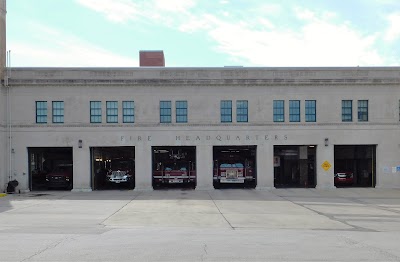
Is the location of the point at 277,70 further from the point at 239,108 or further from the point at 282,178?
the point at 282,178

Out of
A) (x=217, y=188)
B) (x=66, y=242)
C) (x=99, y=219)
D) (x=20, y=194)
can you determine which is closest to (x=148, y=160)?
(x=217, y=188)

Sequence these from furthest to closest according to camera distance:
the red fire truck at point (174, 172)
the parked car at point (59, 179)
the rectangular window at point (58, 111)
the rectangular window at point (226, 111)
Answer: the parked car at point (59, 179), the red fire truck at point (174, 172), the rectangular window at point (226, 111), the rectangular window at point (58, 111)

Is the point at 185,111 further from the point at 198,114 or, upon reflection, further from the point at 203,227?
the point at 203,227

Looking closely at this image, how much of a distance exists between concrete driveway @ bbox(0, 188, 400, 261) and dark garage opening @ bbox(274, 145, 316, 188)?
24.4 ft

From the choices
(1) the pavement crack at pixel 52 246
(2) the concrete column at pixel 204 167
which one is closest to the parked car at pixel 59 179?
(2) the concrete column at pixel 204 167

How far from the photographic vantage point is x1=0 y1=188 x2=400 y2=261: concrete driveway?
31.8 ft

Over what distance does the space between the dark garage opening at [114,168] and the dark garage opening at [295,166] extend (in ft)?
40.4

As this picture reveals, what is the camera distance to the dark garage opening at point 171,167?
32.6 meters

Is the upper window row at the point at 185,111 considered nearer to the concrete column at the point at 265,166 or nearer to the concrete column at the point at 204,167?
the concrete column at the point at 265,166

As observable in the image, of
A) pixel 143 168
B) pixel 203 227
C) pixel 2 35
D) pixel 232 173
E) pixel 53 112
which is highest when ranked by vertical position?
pixel 2 35

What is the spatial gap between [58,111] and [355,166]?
981 inches

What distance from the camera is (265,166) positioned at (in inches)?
1227

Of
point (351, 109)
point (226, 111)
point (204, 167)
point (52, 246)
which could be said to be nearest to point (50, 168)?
point (204, 167)

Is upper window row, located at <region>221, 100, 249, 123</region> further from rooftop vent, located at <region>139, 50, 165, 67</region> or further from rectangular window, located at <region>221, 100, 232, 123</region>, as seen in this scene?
rooftop vent, located at <region>139, 50, 165, 67</region>
